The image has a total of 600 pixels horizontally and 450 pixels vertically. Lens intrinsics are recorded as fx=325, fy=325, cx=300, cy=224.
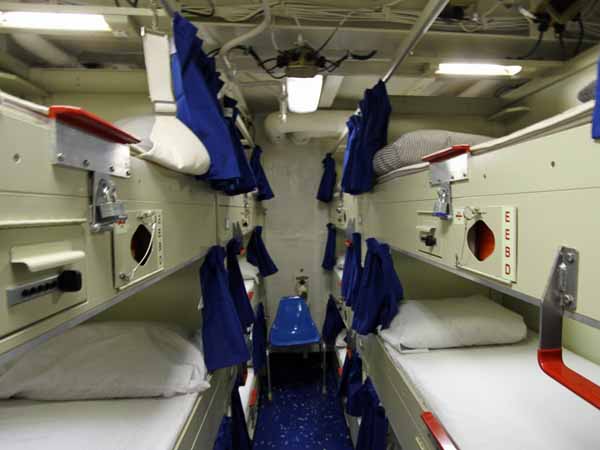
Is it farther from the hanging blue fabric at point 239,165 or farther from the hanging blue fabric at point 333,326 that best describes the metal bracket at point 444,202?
the hanging blue fabric at point 333,326

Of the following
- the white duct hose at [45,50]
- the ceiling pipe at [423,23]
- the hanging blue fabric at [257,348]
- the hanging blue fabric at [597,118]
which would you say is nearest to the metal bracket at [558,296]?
the hanging blue fabric at [597,118]

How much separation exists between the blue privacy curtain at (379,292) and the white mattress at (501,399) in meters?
0.14

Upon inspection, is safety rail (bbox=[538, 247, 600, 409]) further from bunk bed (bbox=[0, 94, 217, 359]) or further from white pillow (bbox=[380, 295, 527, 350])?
white pillow (bbox=[380, 295, 527, 350])

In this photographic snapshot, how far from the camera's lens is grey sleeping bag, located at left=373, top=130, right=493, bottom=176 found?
3.75ft

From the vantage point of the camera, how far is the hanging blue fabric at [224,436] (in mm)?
1260

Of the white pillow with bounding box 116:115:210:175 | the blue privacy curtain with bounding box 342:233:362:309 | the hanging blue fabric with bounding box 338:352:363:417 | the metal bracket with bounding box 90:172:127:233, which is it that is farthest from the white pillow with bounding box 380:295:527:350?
the metal bracket with bounding box 90:172:127:233

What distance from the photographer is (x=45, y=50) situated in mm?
1680

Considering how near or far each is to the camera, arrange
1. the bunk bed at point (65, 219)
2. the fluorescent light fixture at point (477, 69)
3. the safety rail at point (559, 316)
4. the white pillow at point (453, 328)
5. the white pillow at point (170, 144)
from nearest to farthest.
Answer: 1. the bunk bed at point (65, 219)
2. the safety rail at point (559, 316)
3. the white pillow at point (170, 144)
4. the white pillow at point (453, 328)
5. the fluorescent light fixture at point (477, 69)

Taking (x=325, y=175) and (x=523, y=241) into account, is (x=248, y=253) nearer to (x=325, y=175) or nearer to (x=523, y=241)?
(x=325, y=175)

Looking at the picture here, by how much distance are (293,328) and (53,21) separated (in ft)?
8.92

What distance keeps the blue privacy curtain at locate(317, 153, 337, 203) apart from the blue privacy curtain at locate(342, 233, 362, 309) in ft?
4.00

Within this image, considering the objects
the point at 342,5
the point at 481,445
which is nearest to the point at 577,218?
the point at 481,445

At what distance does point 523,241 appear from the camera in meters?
0.62

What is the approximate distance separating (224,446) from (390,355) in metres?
0.76
